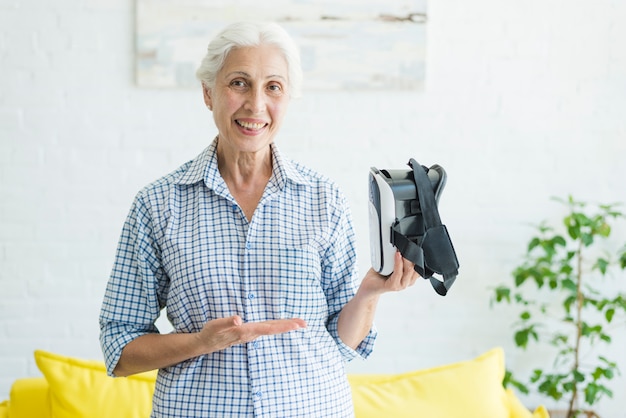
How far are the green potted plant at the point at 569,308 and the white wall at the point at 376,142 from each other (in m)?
0.07

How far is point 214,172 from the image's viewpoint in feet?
5.49

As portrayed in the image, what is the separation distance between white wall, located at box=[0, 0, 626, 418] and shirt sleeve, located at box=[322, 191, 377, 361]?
4.02 feet

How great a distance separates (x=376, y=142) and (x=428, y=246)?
4.87 ft

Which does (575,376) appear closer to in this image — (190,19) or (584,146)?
(584,146)

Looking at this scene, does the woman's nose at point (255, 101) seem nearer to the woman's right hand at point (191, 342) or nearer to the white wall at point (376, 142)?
the woman's right hand at point (191, 342)

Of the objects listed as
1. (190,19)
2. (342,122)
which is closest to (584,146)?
(342,122)

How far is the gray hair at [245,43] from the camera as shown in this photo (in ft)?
5.30

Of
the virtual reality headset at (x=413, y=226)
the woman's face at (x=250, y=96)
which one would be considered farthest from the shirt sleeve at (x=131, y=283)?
the virtual reality headset at (x=413, y=226)

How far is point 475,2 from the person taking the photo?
2.92m

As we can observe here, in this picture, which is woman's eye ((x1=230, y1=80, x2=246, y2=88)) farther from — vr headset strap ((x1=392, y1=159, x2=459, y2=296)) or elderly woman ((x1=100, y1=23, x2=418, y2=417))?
vr headset strap ((x1=392, y1=159, x2=459, y2=296))

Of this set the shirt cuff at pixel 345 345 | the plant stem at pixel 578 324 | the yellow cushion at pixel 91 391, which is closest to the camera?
the shirt cuff at pixel 345 345

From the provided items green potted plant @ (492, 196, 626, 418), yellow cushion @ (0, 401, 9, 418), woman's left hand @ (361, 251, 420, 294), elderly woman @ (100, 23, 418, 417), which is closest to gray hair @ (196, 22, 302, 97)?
elderly woman @ (100, 23, 418, 417)

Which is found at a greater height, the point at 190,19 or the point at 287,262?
the point at 190,19

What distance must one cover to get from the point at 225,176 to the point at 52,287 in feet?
4.78
